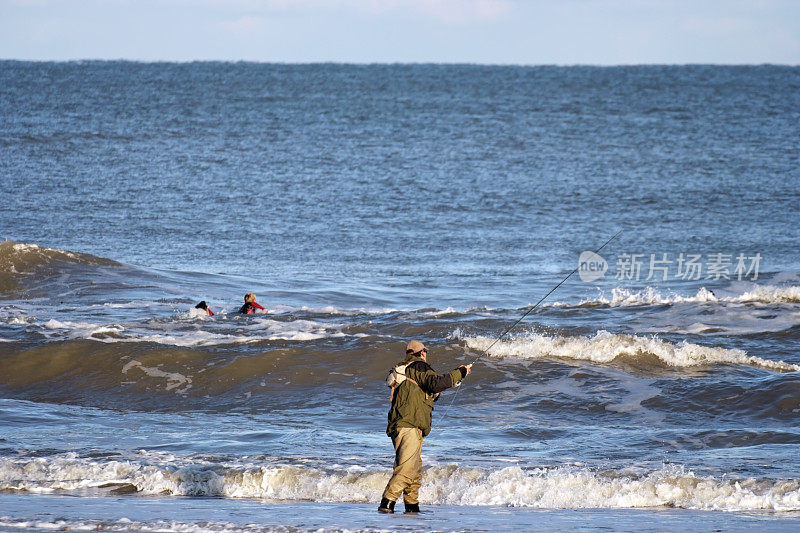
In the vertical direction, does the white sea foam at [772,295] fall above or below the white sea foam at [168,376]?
above

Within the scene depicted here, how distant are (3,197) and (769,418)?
79.9 feet

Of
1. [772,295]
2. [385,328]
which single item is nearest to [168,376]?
[385,328]

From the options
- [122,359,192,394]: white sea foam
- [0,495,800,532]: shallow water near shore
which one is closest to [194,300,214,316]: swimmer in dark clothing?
[122,359,192,394]: white sea foam

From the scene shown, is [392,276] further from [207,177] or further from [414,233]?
[207,177]

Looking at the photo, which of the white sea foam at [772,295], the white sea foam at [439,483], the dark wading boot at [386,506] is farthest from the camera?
the white sea foam at [772,295]

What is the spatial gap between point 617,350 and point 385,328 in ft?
11.7

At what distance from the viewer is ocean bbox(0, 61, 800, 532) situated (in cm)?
858

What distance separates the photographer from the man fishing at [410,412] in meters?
7.56

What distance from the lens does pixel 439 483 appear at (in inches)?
346

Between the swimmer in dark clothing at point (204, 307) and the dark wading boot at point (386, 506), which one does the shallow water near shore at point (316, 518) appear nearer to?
the dark wading boot at point (386, 506)

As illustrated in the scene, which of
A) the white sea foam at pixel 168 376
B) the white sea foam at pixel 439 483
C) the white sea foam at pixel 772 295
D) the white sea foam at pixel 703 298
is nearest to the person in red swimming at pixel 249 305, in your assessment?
the white sea foam at pixel 168 376

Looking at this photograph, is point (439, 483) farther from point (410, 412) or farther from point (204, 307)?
point (204, 307)

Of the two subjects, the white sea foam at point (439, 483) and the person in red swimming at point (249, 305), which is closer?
the white sea foam at point (439, 483)

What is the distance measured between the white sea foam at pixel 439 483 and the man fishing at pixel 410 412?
3.25ft
